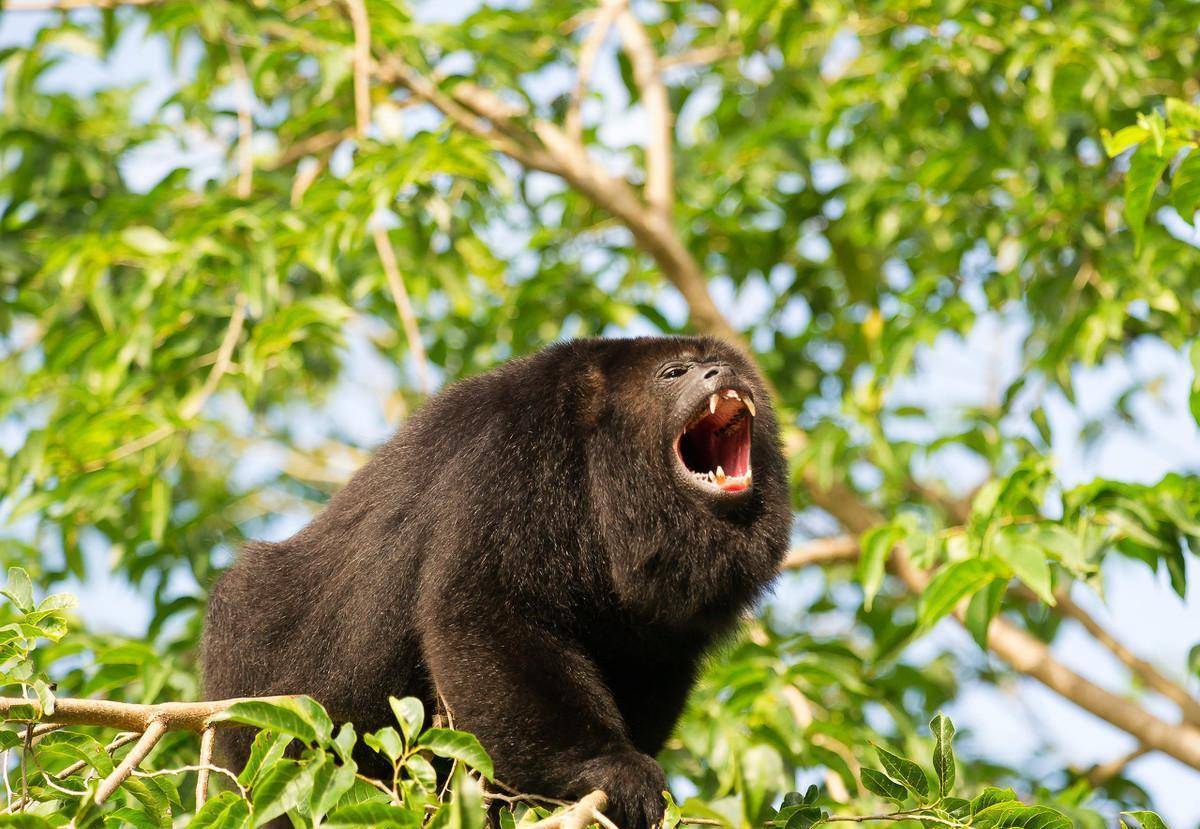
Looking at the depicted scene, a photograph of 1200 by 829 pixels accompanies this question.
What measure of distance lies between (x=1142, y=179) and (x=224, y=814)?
2239 mm

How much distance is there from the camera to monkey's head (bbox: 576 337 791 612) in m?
2.93

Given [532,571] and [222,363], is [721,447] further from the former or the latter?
[222,363]

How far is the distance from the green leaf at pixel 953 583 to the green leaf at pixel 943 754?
772 millimetres

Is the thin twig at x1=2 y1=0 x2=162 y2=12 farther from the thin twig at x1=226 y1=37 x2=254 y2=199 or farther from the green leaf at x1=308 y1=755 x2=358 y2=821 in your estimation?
the green leaf at x1=308 y1=755 x2=358 y2=821

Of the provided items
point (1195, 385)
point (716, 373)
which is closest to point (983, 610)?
point (1195, 385)

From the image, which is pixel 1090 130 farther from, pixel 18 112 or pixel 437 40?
pixel 18 112

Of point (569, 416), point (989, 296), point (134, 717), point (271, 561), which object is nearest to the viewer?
point (134, 717)

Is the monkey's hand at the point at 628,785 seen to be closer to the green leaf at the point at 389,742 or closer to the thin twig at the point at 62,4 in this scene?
the green leaf at the point at 389,742

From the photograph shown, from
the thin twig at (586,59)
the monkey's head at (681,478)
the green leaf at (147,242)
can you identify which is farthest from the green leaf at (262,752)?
the thin twig at (586,59)

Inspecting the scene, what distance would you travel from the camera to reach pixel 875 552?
3271 millimetres

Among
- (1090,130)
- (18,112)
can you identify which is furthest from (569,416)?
(18,112)

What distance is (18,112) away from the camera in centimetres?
449

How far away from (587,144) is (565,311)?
35.5 inches

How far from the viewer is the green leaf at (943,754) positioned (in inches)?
81.1
